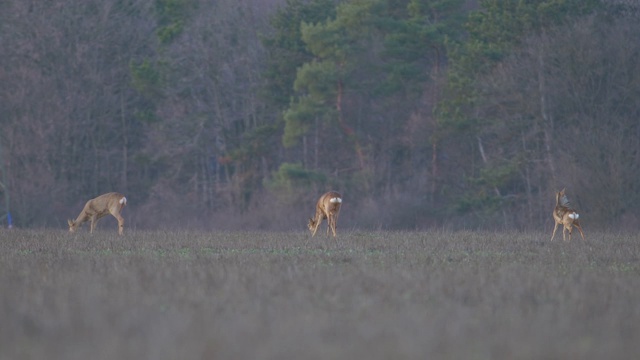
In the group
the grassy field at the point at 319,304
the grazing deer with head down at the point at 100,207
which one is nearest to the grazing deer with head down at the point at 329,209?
the grazing deer with head down at the point at 100,207

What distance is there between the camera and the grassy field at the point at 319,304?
7562 mm

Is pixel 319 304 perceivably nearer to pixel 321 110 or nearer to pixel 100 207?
pixel 100 207

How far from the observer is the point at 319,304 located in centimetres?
988

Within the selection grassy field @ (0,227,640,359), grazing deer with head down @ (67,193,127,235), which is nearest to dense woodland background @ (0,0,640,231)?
grazing deer with head down @ (67,193,127,235)

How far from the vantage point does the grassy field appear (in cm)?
756

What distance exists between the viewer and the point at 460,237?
20.4 metres

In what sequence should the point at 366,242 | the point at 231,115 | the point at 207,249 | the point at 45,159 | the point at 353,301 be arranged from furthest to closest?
the point at 231,115, the point at 45,159, the point at 366,242, the point at 207,249, the point at 353,301

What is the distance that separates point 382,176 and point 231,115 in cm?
709

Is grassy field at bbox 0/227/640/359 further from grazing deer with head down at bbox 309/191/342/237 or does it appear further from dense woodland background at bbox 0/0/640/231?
dense woodland background at bbox 0/0/640/231

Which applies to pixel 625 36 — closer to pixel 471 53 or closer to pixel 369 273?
pixel 471 53

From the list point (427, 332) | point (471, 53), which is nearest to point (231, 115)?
point (471, 53)

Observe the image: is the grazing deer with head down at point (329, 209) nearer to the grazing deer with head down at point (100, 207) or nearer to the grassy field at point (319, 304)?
the grazing deer with head down at point (100, 207)

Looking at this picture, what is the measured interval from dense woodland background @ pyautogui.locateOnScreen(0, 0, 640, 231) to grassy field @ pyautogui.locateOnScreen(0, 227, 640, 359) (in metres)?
15.5

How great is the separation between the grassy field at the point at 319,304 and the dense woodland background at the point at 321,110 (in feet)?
50.8
